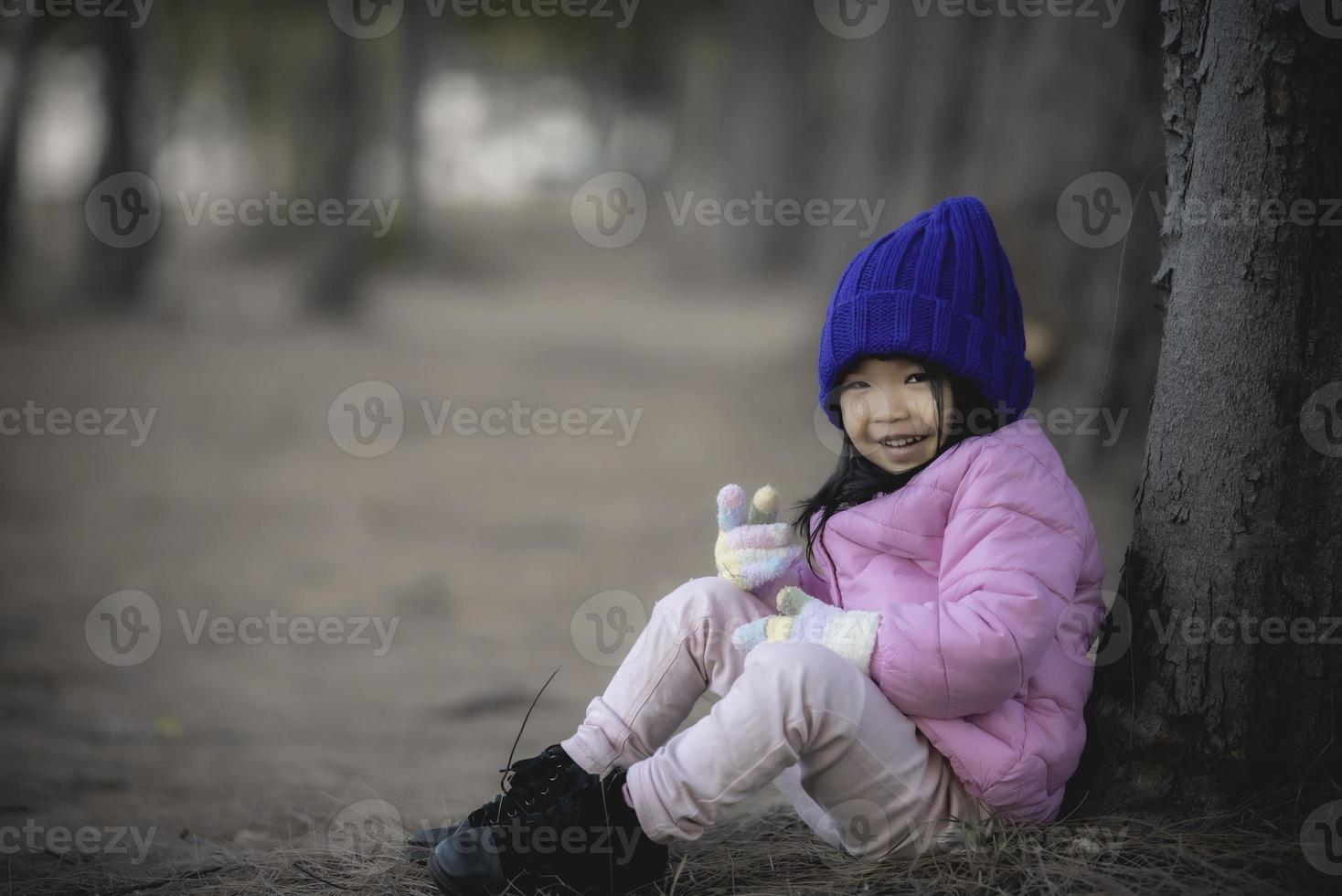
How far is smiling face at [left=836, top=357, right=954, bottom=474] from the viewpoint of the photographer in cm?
214

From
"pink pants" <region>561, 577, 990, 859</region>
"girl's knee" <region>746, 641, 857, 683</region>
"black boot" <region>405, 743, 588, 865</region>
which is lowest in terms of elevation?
"black boot" <region>405, 743, 588, 865</region>

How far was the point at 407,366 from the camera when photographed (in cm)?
1207

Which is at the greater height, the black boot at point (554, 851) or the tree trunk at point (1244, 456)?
the tree trunk at point (1244, 456)

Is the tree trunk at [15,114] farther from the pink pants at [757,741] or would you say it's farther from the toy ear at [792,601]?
the toy ear at [792,601]

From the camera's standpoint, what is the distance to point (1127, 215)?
19.6 feet

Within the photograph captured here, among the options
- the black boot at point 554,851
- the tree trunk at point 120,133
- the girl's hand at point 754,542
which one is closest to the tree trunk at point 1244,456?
the girl's hand at point 754,542

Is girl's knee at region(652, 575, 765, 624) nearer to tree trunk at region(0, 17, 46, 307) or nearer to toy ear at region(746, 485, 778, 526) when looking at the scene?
A: toy ear at region(746, 485, 778, 526)

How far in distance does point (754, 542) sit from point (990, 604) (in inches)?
18.5

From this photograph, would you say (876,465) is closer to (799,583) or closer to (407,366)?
(799,583)

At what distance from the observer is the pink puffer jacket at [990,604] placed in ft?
6.17

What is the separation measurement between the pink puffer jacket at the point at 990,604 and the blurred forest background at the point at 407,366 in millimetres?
1572

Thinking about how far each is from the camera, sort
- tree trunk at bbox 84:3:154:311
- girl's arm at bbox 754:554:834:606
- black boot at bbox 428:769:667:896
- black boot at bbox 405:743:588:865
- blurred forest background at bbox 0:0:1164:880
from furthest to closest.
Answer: tree trunk at bbox 84:3:154:311
blurred forest background at bbox 0:0:1164:880
girl's arm at bbox 754:554:834:606
black boot at bbox 405:743:588:865
black boot at bbox 428:769:667:896

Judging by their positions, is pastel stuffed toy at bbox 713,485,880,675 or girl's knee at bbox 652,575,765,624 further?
girl's knee at bbox 652,575,765,624

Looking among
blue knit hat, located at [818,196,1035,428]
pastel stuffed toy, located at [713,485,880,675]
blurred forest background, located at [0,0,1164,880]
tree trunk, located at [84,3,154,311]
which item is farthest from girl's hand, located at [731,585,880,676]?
tree trunk, located at [84,3,154,311]
